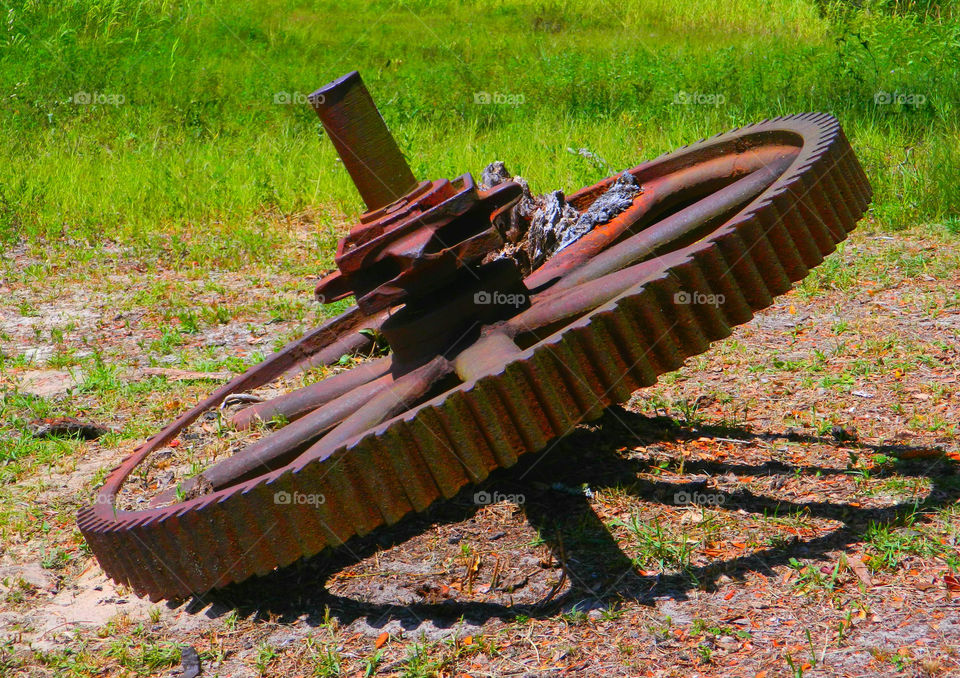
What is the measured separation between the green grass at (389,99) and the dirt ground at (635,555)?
2418 millimetres

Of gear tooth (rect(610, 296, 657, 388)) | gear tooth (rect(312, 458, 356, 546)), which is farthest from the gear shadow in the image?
gear tooth (rect(610, 296, 657, 388))

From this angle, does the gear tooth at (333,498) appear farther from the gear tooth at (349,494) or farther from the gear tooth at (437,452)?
the gear tooth at (437,452)

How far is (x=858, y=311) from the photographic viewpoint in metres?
4.86

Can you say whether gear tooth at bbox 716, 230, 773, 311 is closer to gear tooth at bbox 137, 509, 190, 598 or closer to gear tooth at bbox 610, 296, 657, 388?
gear tooth at bbox 610, 296, 657, 388

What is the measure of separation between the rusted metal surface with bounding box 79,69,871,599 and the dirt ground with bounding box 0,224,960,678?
0.30m

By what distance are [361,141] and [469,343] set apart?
0.73m

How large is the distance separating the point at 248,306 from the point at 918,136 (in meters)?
5.05

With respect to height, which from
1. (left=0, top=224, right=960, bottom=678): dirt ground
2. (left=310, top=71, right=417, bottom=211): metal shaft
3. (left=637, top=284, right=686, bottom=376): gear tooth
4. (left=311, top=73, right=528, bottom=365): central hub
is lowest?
(left=0, top=224, right=960, bottom=678): dirt ground

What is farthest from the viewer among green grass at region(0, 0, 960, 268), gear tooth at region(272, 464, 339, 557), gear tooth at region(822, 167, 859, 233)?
green grass at region(0, 0, 960, 268)

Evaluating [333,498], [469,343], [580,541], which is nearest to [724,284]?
[469,343]

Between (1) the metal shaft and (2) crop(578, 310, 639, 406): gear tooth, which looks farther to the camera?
(1) the metal shaft

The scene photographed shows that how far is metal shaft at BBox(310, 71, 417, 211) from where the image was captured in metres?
3.07

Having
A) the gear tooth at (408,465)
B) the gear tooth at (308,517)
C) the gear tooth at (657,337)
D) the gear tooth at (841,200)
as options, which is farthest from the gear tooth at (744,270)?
the gear tooth at (308,517)

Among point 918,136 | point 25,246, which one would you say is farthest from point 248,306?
point 918,136
